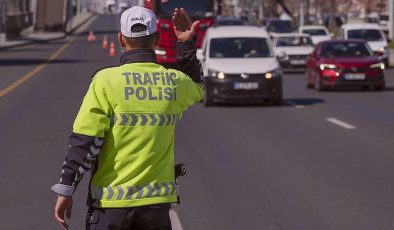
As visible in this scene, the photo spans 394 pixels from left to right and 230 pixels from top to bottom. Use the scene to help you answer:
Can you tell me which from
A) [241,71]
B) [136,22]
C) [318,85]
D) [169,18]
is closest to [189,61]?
[136,22]

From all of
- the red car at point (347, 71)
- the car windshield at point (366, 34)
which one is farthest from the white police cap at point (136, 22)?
the car windshield at point (366, 34)

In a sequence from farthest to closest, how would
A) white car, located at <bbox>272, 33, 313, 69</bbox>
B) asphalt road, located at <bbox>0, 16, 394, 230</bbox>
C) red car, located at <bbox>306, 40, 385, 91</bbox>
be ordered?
1. white car, located at <bbox>272, 33, 313, 69</bbox>
2. red car, located at <bbox>306, 40, 385, 91</bbox>
3. asphalt road, located at <bbox>0, 16, 394, 230</bbox>

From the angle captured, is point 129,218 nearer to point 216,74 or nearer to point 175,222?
point 175,222

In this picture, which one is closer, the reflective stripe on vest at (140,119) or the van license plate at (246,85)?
the reflective stripe on vest at (140,119)

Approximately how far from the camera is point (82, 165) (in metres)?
5.26

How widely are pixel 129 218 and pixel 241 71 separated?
788 inches

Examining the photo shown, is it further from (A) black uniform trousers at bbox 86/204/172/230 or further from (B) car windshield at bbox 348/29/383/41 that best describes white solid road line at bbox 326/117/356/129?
(B) car windshield at bbox 348/29/383/41

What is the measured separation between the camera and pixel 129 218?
17.3 feet

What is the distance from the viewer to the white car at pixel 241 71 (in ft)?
82.2

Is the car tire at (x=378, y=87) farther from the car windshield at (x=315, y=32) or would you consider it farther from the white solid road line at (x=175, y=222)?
the car windshield at (x=315, y=32)

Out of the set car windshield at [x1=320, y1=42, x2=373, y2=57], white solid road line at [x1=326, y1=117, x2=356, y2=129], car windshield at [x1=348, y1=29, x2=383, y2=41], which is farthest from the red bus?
white solid road line at [x1=326, y1=117, x2=356, y2=129]

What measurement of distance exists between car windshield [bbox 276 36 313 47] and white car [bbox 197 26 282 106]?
1621cm

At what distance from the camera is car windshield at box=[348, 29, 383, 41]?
4456 cm

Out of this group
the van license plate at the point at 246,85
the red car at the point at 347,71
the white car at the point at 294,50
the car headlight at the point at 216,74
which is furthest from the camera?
the white car at the point at 294,50
